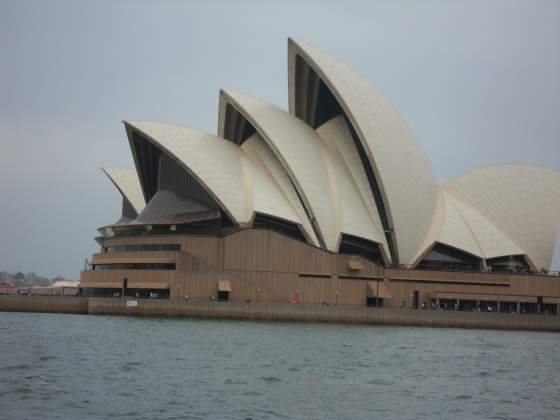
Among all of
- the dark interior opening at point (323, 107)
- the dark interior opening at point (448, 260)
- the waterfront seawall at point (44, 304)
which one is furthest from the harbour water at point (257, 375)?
the dark interior opening at point (448, 260)

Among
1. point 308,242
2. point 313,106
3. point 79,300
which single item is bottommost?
point 79,300

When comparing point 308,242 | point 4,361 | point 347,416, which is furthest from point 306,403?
point 308,242

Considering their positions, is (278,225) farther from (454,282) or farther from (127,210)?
(127,210)

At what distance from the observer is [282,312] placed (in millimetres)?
63344

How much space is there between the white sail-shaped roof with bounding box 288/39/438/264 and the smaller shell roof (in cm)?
1751

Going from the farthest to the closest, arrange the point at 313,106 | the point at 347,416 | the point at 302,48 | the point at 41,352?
the point at 313,106, the point at 302,48, the point at 41,352, the point at 347,416

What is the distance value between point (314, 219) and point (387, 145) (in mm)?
8675

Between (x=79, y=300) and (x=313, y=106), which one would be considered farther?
(x=313, y=106)

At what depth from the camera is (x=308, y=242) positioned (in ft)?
221

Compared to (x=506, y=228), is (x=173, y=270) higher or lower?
lower

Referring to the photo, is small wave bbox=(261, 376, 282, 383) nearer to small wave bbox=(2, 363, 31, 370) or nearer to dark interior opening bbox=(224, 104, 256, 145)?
small wave bbox=(2, 363, 31, 370)

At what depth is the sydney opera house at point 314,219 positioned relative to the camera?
6506 centimetres

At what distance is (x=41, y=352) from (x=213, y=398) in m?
11.4

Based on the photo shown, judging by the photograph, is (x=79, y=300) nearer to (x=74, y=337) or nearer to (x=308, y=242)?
(x=308, y=242)
